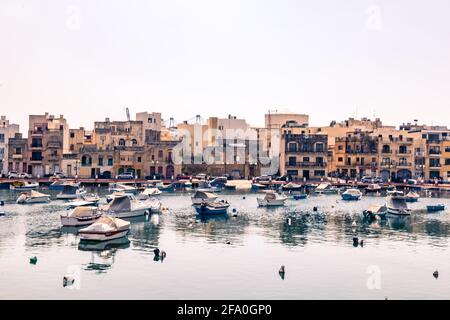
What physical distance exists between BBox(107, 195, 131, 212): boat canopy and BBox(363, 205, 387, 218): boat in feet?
108

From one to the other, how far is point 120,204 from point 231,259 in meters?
29.8

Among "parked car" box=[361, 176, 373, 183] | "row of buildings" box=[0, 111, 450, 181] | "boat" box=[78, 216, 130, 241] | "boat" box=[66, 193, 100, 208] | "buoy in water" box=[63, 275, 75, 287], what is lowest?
"buoy in water" box=[63, 275, 75, 287]

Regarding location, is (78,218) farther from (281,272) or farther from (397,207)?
(397,207)

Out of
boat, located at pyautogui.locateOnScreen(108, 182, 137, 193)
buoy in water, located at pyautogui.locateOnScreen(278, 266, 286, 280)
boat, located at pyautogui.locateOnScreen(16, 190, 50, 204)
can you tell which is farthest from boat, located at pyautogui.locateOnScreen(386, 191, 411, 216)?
boat, located at pyautogui.locateOnScreen(16, 190, 50, 204)

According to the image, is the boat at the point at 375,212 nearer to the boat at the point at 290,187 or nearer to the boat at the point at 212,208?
the boat at the point at 212,208

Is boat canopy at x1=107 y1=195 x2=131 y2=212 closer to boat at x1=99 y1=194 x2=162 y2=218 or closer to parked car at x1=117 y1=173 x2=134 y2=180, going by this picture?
boat at x1=99 y1=194 x2=162 y2=218

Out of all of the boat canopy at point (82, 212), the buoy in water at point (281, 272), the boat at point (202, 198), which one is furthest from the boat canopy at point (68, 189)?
the buoy in water at point (281, 272)

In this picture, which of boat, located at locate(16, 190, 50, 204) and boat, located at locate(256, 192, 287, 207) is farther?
boat, located at locate(256, 192, 287, 207)

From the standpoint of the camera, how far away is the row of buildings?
146 meters

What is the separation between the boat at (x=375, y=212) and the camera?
268ft

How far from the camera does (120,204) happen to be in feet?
252

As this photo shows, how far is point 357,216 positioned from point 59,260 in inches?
1856

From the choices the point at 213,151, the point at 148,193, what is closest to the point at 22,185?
the point at 148,193

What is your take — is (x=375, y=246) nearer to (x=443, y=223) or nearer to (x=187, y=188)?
→ (x=443, y=223)
